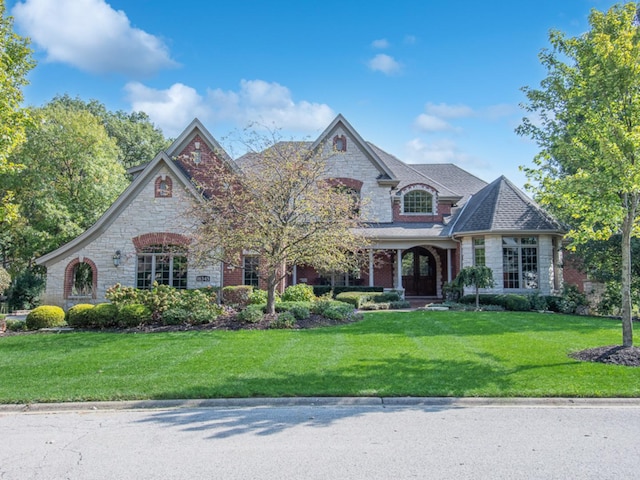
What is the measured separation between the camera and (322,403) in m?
6.66

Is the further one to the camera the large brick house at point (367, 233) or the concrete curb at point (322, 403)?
the large brick house at point (367, 233)

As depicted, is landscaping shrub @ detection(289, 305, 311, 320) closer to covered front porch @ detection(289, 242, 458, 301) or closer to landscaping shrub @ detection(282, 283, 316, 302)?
landscaping shrub @ detection(282, 283, 316, 302)

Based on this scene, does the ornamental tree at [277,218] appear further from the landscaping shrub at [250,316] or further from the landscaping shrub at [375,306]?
the landscaping shrub at [375,306]

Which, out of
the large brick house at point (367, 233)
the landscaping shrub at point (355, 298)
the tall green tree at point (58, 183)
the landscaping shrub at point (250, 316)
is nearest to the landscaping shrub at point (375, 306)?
the landscaping shrub at point (355, 298)

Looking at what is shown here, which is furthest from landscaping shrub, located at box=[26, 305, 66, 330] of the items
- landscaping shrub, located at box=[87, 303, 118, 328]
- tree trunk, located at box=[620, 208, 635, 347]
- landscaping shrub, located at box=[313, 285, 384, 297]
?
tree trunk, located at box=[620, 208, 635, 347]

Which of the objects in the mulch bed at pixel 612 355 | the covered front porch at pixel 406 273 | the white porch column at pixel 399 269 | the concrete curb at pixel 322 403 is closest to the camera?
the concrete curb at pixel 322 403

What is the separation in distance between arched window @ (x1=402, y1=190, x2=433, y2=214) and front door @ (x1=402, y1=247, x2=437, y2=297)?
2.75m

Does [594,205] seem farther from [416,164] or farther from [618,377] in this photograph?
[416,164]

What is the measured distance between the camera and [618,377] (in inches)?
297

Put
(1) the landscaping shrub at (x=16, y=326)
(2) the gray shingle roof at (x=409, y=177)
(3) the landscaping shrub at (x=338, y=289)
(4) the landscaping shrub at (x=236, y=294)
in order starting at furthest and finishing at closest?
(2) the gray shingle roof at (x=409, y=177), (3) the landscaping shrub at (x=338, y=289), (4) the landscaping shrub at (x=236, y=294), (1) the landscaping shrub at (x=16, y=326)

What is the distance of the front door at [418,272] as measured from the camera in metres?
25.5

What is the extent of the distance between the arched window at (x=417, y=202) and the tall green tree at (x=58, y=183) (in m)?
17.8

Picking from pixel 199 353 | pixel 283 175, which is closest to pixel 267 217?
pixel 283 175

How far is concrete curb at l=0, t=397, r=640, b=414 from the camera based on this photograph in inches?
259
